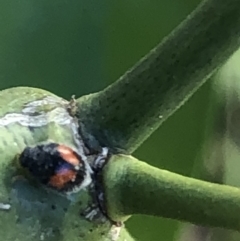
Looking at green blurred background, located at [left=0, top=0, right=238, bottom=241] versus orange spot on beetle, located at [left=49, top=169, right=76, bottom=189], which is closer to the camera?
orange spot on beetle, located at [left=49, top=169, right=76, bottom=189]

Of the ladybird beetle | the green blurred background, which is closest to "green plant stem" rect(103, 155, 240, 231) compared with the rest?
the ladybird beetle

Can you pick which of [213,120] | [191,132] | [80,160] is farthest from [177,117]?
[80,160]

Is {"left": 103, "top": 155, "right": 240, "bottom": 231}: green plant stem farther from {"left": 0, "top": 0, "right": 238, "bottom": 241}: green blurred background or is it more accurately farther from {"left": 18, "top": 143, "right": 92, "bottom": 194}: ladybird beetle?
{"left": 0, "top": 0, "right": 238, "bottom": 241}: green blurred background

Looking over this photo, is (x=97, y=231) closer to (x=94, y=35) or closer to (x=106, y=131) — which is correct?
(x=106, y=131)

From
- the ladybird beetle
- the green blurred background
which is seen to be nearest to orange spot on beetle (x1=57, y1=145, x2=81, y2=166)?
the ladybird beetle

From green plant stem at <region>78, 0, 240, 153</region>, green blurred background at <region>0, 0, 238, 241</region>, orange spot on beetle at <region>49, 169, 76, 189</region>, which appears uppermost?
green plant stem at <region>78, 0, 240, 153</region>

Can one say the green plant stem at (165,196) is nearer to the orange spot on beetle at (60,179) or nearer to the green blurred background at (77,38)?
the orange spot on beetle at (60,179)

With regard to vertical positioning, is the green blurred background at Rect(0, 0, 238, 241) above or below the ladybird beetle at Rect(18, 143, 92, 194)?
below
